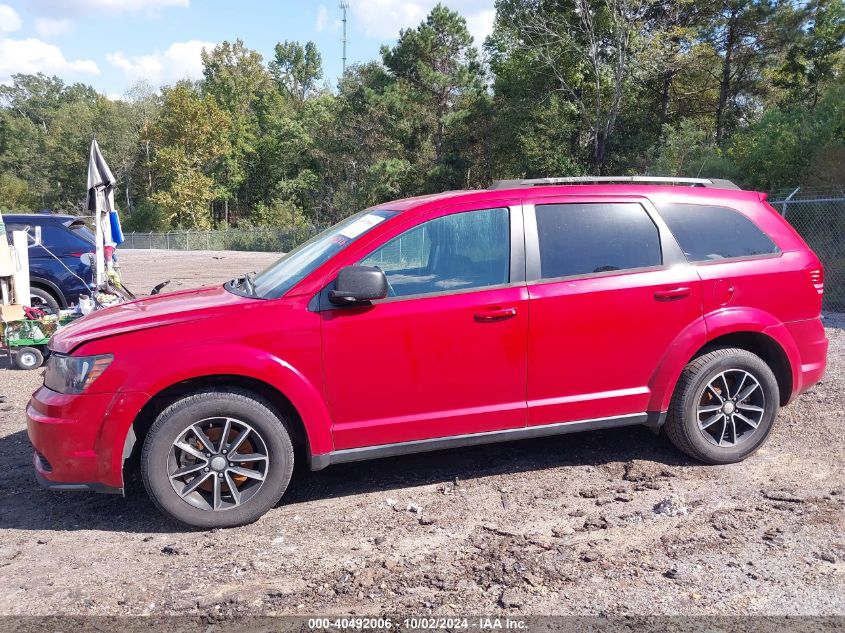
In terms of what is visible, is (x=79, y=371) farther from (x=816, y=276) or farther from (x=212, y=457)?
(x=816, y=276)

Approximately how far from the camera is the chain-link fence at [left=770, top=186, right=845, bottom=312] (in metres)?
11.5

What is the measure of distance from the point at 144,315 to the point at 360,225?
55.8 inches

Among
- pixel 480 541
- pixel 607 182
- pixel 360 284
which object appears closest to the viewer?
pixel 480 541

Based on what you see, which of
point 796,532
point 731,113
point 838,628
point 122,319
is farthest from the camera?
point 731,113

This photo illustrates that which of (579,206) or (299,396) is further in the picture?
(579,206)

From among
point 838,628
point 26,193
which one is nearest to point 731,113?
point 838,628

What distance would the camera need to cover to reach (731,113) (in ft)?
123

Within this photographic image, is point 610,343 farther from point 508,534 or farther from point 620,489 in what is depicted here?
point 508,534

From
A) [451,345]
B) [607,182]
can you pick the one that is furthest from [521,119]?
[451,345]

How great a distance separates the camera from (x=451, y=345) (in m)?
4.14

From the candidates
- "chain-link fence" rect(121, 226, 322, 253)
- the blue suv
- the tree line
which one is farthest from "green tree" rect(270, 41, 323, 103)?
the blue suv

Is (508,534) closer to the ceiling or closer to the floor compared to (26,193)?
closer to the floor

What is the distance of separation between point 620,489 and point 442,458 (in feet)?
4.14

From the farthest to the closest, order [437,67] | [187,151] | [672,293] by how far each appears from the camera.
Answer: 1. [187,151]
2. [437,67]
3. [672,293]
